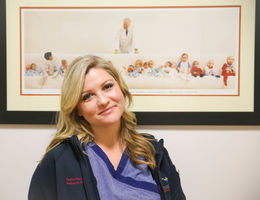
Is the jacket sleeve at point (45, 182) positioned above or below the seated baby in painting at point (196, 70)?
below

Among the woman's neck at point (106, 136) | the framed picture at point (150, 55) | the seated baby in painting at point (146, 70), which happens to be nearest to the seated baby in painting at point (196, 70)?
the framed picture at point (150, 55)

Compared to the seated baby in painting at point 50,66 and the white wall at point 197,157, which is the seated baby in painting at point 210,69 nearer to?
the white wall at point 197,157

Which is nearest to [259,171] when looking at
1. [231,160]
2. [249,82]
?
[231,160]

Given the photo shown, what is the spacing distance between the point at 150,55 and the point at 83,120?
491mm

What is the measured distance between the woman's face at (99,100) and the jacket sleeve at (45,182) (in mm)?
253

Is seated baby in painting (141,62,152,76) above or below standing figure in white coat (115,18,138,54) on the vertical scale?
below

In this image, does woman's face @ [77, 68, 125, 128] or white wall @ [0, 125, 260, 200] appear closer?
woman's face @ [77, 68, 125, 128]

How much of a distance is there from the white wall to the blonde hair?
13 centimetres

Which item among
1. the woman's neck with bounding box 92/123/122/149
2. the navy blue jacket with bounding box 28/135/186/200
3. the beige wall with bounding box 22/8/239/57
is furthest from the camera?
the beige wall with bounding box 22/8/239/57

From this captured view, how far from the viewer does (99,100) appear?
0.86 m

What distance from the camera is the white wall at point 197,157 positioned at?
114 centimetres

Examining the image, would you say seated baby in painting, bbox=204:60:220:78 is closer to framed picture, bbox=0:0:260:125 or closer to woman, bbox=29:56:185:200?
framed picture, bbox=0:0:260:125

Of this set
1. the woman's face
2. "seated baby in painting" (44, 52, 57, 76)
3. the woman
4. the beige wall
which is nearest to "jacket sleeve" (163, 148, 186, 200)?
the woman

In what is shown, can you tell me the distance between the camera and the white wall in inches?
44.8
